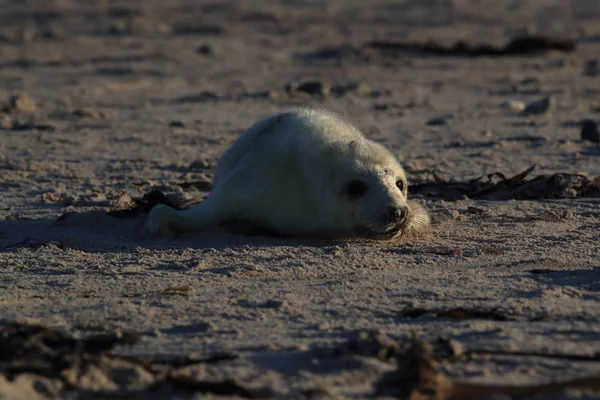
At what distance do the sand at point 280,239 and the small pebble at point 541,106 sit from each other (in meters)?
0.07

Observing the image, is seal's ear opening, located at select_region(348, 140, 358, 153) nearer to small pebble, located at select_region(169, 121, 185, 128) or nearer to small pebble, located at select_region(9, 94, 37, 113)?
small pebble, located at select_region(169, 121, 185, 128)

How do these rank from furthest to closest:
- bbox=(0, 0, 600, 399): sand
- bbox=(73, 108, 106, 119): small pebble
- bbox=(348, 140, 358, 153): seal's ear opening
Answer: bbox=(73, 108, 106, 119): small pebble < bbox=(348, 140, 358, 153): seal's ear opening < bbox=(0, 0, 600, 399): sand

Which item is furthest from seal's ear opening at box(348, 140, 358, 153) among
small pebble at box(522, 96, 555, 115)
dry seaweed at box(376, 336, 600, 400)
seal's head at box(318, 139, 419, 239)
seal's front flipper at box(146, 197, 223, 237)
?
small pebble at box(522, 96, 555, 115)

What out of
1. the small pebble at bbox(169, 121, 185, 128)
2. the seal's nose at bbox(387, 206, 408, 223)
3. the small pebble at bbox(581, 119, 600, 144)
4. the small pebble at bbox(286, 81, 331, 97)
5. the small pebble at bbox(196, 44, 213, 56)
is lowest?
the small pebble at bbox(196, 44, 213, 56)

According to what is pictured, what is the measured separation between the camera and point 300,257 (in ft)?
20.1

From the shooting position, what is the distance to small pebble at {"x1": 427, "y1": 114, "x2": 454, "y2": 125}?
1180cm

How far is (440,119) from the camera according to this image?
12.0m

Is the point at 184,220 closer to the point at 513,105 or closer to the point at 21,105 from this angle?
the point at 21,105

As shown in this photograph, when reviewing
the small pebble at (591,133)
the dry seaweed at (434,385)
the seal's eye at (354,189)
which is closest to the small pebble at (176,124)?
the small pebble at (591,133)

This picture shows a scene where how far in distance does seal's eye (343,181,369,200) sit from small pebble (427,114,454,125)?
5.47m

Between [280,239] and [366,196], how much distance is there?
1.84 ft

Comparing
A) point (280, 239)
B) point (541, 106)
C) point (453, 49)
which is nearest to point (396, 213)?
point (280, 239)

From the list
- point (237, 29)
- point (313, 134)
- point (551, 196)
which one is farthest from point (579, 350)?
point (237, 29)

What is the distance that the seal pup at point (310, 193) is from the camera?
21.0 ft
